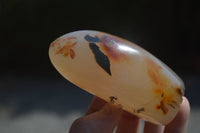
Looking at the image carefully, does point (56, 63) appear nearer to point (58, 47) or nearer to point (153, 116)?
point (58, 47)

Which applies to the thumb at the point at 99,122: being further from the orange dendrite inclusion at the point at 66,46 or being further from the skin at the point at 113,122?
the orange dendrite inclusion at the point at 66,46

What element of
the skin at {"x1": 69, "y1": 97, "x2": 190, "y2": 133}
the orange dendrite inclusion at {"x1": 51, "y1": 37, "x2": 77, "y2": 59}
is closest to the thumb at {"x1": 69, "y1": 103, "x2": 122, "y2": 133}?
the skin at {"x1": 69, "y1": 97, "x2": 190, "y2": 133}

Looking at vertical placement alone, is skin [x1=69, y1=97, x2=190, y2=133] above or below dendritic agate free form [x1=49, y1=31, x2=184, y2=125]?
below

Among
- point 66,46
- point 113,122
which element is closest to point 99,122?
point 113,122

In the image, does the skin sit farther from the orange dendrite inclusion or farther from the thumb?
the orange dendrite inclusion

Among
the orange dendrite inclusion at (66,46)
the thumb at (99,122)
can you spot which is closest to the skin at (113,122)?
the thumb at (99,122)

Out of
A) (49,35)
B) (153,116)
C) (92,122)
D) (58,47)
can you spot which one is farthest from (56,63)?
(49,35)

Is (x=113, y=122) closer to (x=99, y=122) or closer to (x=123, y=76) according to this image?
(x=99, y=122)
